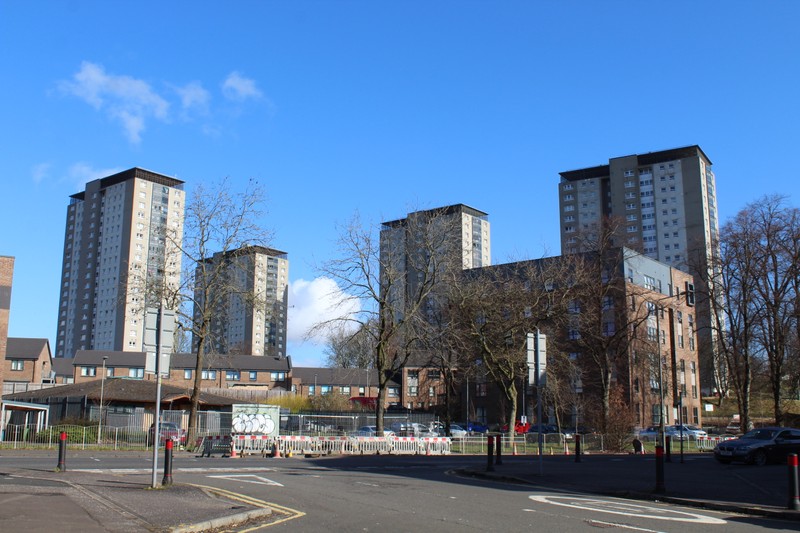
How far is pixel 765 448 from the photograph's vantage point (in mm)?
27031

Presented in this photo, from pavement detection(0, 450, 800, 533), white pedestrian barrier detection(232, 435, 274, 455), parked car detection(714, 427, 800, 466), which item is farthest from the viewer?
white pedestrian barrier detection(232, 435, 274, 455)

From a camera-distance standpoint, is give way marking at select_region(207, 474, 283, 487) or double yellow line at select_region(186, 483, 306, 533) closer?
double yellow line at select_region(186, 483, 306, 533)

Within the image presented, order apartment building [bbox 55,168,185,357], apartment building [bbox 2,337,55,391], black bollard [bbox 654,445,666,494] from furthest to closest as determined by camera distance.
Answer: apartment building [bbox 55,168,185,357] → apartment building [bbox 2,337,55,391] → black bollard [bbox 654,445,666,494]

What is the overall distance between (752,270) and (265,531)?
1808 inches

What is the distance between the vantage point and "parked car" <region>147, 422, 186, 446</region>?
3756 centimetres

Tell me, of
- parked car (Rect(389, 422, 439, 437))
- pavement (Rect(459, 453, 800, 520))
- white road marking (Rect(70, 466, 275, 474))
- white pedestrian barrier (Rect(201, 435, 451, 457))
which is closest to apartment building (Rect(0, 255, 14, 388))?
white pedestrian barrier (Rect(201, 435, 451, 457))

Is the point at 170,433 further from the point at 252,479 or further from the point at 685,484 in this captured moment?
the point at 685,484

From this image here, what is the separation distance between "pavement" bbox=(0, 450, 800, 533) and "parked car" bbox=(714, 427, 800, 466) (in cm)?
521

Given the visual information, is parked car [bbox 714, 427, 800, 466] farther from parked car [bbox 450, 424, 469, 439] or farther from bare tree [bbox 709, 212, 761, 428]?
bare tree [bbox 709, 212, 761, 428]

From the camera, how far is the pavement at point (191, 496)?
9625 mm

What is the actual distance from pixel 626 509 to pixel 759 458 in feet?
57.8

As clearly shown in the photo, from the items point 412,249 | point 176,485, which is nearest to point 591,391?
point 412,249

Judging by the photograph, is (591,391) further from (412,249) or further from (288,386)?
(288,386)

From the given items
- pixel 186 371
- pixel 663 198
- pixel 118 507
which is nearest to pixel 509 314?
pixel 118 507
